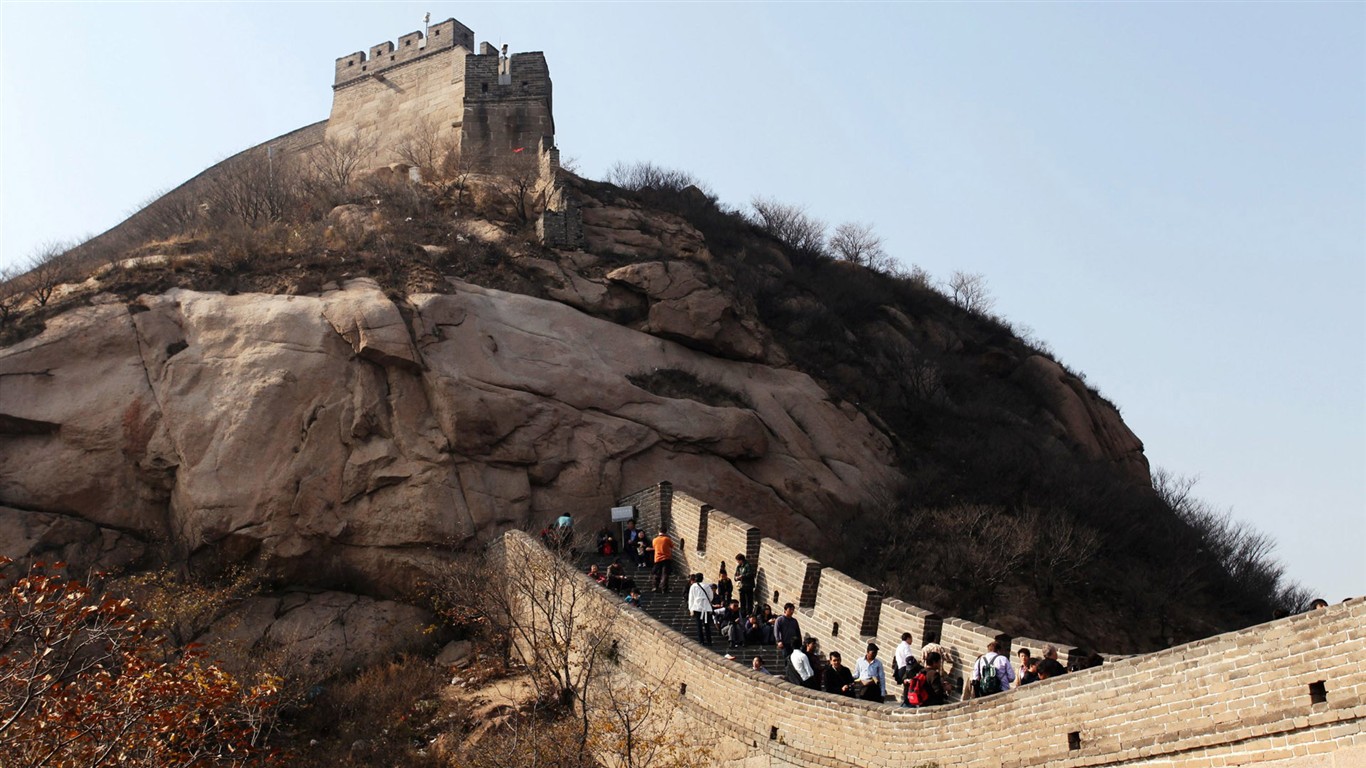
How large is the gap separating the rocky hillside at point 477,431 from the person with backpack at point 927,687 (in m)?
11.0

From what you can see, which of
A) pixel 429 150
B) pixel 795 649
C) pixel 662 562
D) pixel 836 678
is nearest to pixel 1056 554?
pixel 662 562

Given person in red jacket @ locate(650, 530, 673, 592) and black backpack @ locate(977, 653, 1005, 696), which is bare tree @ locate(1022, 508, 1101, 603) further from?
black backpack @ locate(977, 653, 1005, 696)

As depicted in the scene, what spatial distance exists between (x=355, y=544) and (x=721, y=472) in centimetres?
797

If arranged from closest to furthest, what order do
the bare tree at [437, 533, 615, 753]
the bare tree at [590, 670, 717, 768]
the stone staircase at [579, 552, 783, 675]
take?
1. the bare tree at [590, 670, 717, 768]
2. the stone staircase at [579, 552, 783, 675]
3. the bare tree at [437, 533, 615, 753]

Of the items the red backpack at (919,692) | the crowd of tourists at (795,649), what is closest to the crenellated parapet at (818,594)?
the crowd of tourists at (795,649)

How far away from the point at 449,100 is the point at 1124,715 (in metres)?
35.5

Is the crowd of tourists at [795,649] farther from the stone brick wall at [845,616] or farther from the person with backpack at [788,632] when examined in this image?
the stone brick wall at [845,616]

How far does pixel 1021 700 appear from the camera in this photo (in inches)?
549

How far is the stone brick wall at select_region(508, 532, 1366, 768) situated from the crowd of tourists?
49 centimetres

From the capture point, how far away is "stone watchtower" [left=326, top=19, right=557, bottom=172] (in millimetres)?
41594

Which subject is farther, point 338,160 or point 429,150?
point 338,160

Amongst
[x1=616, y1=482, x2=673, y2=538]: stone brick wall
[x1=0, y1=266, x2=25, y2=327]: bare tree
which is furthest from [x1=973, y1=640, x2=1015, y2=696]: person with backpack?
[x1=0, y1=266, x2=25, y2=327]: bare tree

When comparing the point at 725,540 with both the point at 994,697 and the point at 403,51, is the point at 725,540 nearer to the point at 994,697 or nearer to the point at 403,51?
the point at 994,697

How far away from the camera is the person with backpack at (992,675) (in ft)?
50.7
